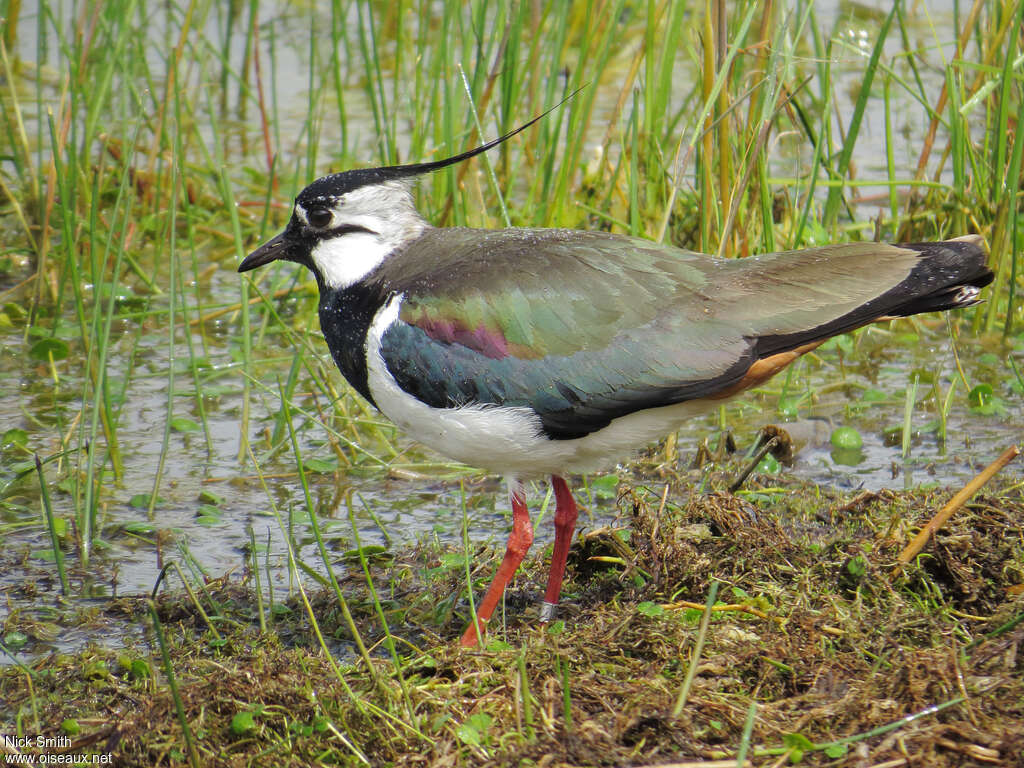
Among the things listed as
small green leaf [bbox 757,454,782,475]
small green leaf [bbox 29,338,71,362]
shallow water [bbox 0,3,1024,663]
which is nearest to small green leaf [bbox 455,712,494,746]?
shallow water [bbox 0,3,1024,663]

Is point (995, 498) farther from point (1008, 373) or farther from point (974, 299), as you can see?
point (1008, 373)

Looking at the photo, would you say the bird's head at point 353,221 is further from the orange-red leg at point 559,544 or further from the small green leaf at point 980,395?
the small green leaf at point 980,395

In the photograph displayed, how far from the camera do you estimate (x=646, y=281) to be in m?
3.88

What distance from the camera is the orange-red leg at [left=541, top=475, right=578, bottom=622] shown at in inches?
160

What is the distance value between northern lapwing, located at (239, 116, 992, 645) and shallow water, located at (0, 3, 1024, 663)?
1.39ft

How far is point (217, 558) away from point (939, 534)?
7.54ft

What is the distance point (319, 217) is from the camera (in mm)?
4266

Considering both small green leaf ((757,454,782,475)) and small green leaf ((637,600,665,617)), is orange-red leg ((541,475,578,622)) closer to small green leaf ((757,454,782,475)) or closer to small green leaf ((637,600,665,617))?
small green leaf ((637,600,665,617))

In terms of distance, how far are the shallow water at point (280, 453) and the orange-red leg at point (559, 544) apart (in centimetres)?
32

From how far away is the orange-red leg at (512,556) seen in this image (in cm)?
399

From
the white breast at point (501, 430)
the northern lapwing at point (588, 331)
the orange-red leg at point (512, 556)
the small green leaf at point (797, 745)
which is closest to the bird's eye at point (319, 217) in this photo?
the northern lapwing at point (588, 331)

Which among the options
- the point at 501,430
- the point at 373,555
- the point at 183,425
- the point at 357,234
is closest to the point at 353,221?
the point at 357,234

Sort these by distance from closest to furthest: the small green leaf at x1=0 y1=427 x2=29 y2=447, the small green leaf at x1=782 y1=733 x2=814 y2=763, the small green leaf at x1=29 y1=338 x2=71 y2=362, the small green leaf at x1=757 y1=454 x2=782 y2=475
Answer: the small green leaf at x1=782 y1=733 x2=814 y2=763 → the small green leaf at x1=757 y1=454 x2=782 y2=475 → the small green leaf at x1=0 y1=427 x2=29 y2=447 → the small green leaf at x1=29 y1=338 x2=71 y2=362

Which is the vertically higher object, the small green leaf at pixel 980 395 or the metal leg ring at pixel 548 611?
the small green leaf at pixel 980 395
